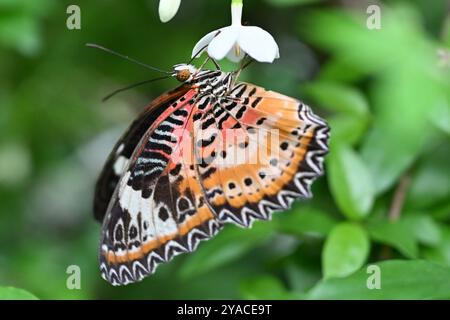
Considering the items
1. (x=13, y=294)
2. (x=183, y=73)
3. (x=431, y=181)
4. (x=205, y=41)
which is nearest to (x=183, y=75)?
(x=183, y=73)

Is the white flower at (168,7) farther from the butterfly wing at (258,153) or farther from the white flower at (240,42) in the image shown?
the butterfly wing at (258,153)

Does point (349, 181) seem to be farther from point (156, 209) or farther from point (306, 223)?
point (156, 209)

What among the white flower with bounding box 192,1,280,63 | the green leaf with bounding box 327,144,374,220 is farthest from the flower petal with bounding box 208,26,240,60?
the green leaf with bounding box 327,144,374,220

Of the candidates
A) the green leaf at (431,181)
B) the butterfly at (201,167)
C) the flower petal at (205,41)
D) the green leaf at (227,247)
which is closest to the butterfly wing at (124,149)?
the butterfly at (201,167)

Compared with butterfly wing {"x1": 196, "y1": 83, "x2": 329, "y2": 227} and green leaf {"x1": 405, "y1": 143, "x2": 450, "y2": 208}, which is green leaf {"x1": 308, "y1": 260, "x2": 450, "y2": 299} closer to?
butterfly wing {"x1": 196, "y1": 83, "x2": 329, "y2": 227}

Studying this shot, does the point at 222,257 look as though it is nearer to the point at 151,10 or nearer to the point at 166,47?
the point at 166,47
